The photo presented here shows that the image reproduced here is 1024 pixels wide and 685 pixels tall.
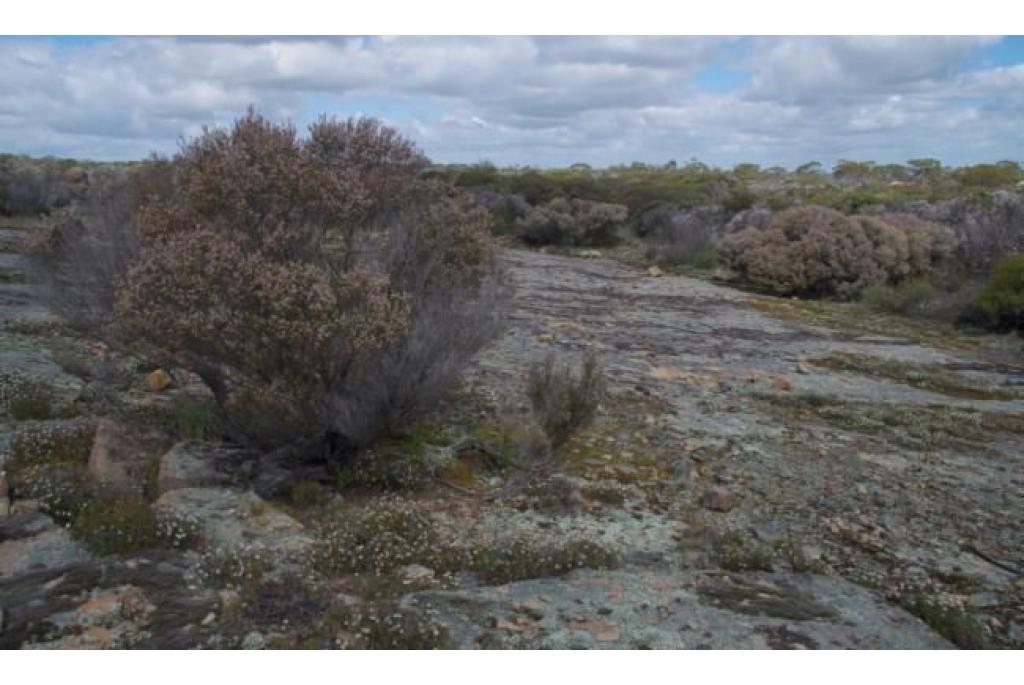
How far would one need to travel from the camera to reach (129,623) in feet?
14.8

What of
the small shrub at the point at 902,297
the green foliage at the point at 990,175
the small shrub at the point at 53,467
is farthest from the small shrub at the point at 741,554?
the green foliage at the point at 990,175

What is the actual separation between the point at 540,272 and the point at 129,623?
57.7 ft

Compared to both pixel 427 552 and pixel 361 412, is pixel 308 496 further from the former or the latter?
pixel 427 552

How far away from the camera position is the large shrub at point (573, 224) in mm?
28516

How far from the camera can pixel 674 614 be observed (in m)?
4.84

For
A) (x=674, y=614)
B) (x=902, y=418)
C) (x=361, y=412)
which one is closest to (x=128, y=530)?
(x=361, y=412)

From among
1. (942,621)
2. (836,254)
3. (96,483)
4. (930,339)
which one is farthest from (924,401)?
(836,254)

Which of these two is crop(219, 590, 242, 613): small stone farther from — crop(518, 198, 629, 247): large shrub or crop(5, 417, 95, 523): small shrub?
crop(518, 198, 629, 247): large shrub

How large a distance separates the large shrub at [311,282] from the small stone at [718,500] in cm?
224

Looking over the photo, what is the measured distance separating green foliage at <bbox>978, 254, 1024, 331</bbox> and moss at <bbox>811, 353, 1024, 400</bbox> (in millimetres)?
3754

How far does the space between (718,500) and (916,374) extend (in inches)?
246

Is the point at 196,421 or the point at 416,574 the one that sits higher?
the point at 196,421

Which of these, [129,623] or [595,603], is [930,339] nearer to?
[595,603]

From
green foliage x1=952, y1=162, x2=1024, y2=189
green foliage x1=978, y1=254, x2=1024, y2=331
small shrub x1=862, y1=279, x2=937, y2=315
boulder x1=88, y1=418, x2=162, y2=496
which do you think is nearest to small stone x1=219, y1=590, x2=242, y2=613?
boulder x1=88, y1=418, x2=162, y2=496
